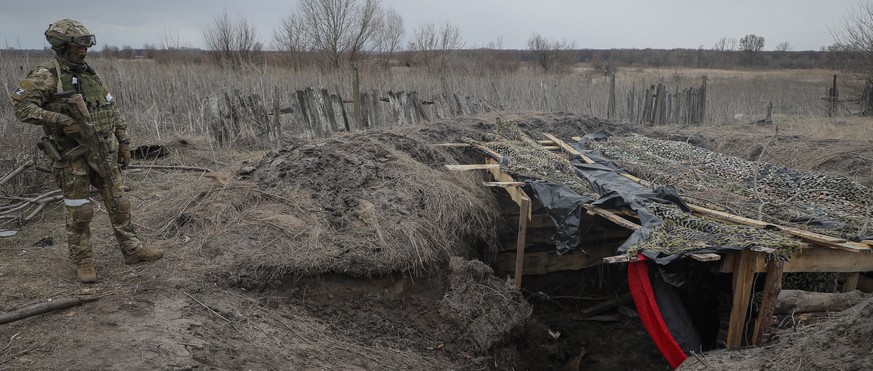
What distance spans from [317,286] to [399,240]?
944 mm

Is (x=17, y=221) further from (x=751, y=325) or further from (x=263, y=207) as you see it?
(x=751, y=325)

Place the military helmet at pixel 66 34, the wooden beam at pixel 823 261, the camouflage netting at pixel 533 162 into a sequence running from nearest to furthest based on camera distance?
1. the military helmet at pixel 66 34
2. the wooden beam at pixel 823 261
3. the camouflage netting at pixel 533 162

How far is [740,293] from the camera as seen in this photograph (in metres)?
4.05

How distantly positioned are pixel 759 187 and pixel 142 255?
20.5ft

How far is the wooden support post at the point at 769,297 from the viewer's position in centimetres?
399

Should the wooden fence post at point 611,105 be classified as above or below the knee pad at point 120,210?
above

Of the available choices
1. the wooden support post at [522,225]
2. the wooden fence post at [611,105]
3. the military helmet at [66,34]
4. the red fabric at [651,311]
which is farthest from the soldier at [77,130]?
the wooden fence post at [611,105]

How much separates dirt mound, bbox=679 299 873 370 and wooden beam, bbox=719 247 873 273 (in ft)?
1.43

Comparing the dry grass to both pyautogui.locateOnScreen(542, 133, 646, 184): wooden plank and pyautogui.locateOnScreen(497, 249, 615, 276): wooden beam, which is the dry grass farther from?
pyautogui.locateOnScreen(497, 249, 615, 276): wooden beam

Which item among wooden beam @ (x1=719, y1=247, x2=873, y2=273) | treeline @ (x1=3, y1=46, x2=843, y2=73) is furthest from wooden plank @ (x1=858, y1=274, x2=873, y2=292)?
treeline @ (x1=3, y1=46, x2=843, y2=73)

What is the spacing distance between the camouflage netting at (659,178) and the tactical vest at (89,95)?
4068mm

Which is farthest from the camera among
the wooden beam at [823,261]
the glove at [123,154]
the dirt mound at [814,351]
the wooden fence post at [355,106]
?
the wooden fence post at [355,106]

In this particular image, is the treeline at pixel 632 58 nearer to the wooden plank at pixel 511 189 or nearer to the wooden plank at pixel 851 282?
the wooden plank at pixel 511 189

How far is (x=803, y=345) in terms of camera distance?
341cm
